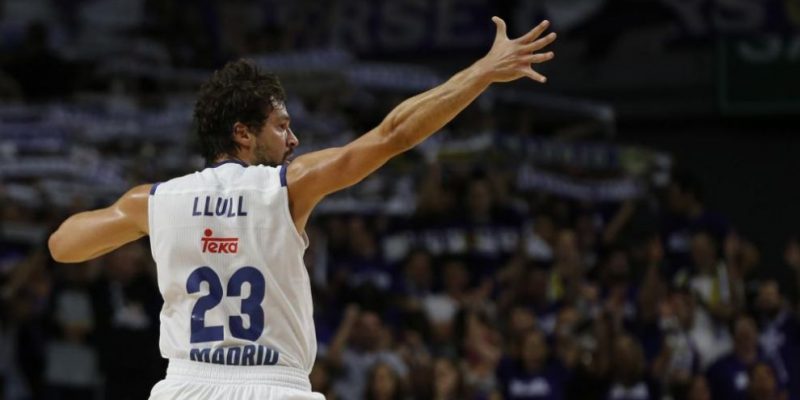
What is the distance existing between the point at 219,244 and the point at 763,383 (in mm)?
7196

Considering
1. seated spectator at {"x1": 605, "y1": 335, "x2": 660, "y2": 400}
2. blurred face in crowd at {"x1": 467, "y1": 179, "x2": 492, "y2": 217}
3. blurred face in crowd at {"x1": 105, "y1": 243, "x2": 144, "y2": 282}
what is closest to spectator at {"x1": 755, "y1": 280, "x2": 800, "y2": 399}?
seated spectator at {"x1": 605, "y1": 335, "x2": 660, "y2": 400}

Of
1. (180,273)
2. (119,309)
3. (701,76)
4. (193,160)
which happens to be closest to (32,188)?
(193,160)

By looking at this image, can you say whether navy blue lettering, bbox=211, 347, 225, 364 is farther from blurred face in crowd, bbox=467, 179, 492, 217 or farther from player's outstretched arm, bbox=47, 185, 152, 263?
blurred face in crowd, bbox=467, 179, 492, 217

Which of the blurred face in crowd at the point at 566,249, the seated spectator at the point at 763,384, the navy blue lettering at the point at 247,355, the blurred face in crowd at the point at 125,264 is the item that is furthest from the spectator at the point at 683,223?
the navy blue lettering at the point at 247,355

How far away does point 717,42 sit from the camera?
18.1 meters

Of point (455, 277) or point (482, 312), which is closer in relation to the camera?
point (482, 312)

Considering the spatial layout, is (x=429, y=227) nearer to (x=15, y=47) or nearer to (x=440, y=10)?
(x=440, y=10)

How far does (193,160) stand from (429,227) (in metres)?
2.57

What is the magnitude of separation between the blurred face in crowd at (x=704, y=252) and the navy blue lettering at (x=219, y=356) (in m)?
8.10

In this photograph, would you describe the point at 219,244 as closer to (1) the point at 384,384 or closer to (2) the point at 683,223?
(1) the point at 384,384

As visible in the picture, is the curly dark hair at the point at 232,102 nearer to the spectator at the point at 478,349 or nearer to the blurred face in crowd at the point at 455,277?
the spectator at the point at 478,349

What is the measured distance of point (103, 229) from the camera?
5.58m

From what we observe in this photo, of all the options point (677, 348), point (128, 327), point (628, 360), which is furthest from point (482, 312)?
point (128, 327)

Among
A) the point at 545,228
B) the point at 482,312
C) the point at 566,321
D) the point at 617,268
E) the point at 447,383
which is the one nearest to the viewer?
the point at 447,383
